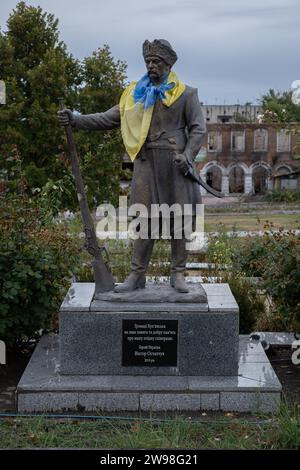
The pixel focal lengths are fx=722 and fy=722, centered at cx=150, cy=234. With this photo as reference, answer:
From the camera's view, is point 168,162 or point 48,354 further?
point 48,354

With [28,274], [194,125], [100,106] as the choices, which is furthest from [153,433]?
[100,106]

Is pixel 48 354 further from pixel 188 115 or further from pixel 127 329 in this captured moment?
pixel 188 115

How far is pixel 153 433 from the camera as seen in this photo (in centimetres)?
499

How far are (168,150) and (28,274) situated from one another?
1.83 m

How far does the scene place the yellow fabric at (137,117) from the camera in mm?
6184

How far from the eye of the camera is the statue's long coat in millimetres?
6234

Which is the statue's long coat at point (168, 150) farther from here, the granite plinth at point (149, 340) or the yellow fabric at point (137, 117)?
the granite plinth at point (149, 340)

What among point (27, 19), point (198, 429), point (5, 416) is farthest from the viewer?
point (27, 19)

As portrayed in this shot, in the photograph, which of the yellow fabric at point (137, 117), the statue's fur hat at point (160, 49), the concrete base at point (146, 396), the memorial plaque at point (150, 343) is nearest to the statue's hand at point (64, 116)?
the yellow fabric at point (137, 117)

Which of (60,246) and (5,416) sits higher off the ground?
(60,246)

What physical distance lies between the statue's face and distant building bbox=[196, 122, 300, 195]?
39.0 meters
